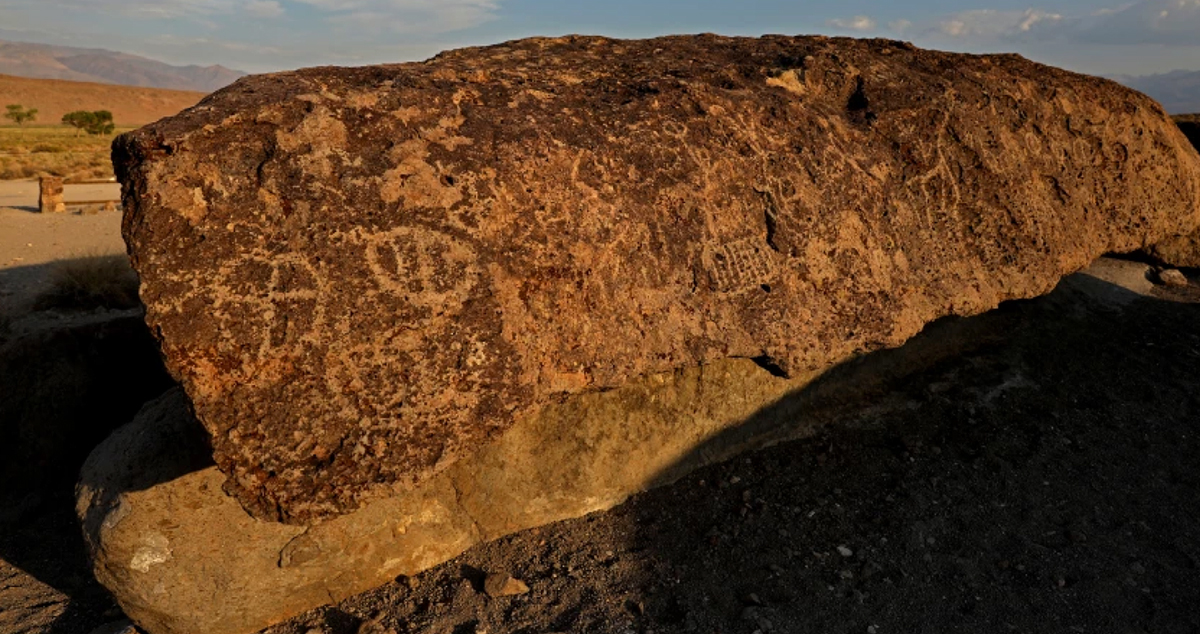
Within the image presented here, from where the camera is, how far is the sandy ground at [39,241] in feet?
18.0

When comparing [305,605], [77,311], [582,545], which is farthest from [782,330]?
[77,311]

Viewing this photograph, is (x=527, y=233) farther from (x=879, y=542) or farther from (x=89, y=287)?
(x=89, y=287)

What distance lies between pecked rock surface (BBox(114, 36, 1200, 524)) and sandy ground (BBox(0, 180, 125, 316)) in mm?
2768

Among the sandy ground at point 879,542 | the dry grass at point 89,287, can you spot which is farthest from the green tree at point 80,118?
the sandy ground at point 879,542

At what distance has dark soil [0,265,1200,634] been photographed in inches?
103

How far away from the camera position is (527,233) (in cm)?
237

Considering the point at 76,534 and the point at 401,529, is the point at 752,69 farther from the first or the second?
the point at 76,534

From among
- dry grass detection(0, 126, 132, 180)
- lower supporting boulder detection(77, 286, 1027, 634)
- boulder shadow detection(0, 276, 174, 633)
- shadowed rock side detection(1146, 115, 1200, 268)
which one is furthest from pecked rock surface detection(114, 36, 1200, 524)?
dry grass detection(0, 126, 132, 180)

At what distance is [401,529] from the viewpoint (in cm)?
273

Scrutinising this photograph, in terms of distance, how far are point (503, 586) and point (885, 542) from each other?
140 cm

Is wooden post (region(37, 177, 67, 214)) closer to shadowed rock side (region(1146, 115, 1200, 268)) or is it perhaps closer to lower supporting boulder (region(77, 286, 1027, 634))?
lower supporting boulder (region(77, 286, 1027, 634))

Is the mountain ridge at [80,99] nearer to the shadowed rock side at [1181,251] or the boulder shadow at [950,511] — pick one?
the boulder shadow at [950,511]

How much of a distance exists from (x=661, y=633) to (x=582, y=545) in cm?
48

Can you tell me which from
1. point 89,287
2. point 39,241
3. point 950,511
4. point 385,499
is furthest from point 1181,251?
point 39,241
